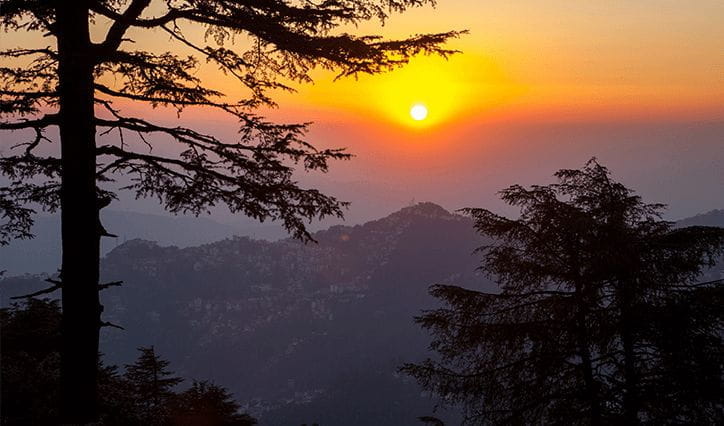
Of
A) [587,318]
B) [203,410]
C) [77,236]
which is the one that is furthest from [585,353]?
[203,410]

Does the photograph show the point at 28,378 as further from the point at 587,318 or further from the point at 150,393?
the point at 587,318

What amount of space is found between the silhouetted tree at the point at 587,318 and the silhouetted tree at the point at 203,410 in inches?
170

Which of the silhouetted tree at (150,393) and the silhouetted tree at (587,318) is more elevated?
the silhouetted tree at (587,318)

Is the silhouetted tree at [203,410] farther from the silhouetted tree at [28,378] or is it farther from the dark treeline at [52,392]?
the silhouetted tree at [28,378]

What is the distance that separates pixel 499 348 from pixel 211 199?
17.0 ft

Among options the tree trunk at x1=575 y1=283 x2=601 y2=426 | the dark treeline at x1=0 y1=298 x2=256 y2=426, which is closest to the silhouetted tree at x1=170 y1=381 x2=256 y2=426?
the dark treeline at x1=0 y1=298 x2=256 y2=426

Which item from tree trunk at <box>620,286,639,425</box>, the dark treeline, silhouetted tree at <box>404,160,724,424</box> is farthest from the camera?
the dark treeline

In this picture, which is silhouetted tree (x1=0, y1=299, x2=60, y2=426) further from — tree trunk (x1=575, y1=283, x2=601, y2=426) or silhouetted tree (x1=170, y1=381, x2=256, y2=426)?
tree trunk (x1=575, y1=283, x2=601, y2=426)

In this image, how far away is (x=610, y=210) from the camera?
27.6 ft

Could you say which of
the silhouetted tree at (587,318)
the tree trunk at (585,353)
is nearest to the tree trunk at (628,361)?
the silhouetted tree at (587,318)

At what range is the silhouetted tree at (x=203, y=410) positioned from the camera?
1006 centimetres

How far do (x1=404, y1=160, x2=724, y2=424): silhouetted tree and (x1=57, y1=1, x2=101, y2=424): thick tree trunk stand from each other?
16.9 ft

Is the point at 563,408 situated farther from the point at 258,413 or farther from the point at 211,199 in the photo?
the point at 258,413

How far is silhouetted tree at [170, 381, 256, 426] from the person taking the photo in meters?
10.1
